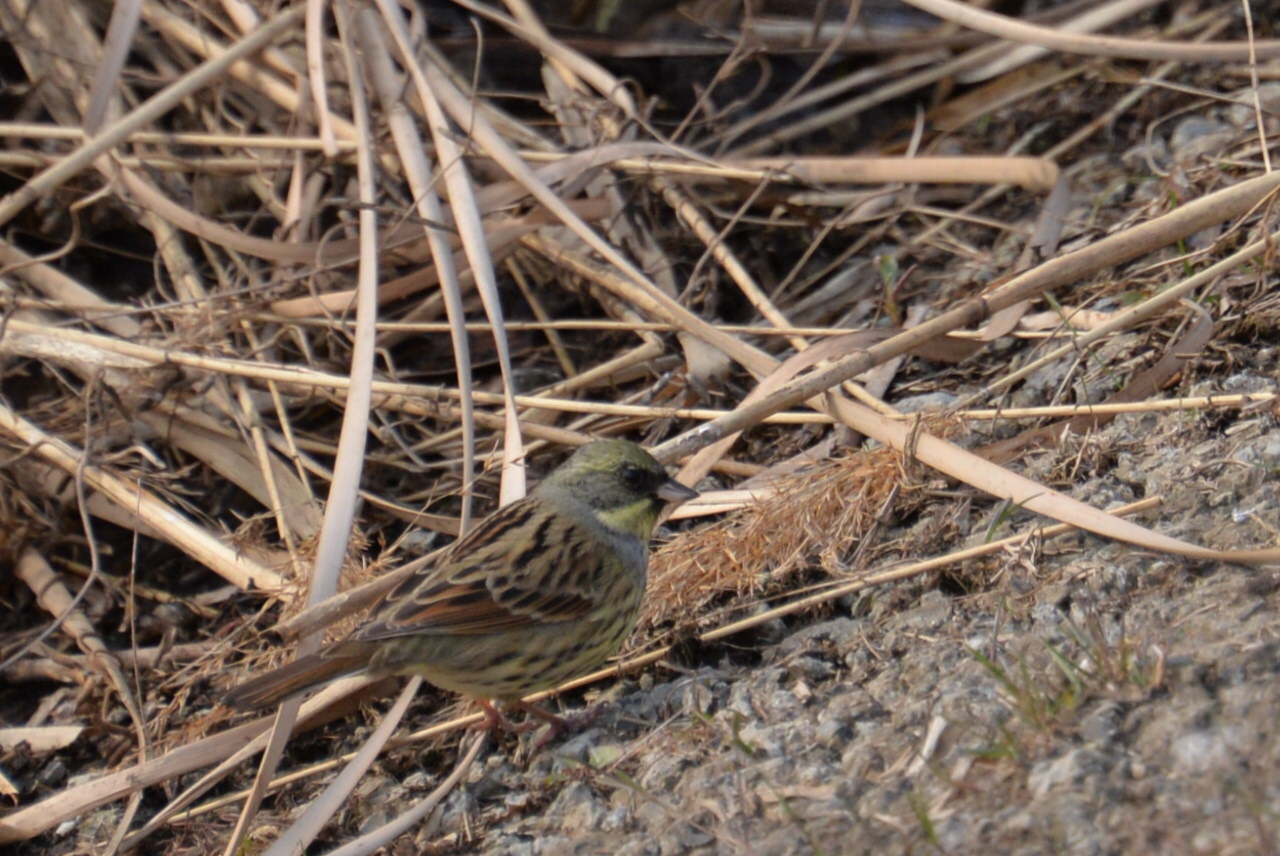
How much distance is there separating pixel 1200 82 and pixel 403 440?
3.54 m

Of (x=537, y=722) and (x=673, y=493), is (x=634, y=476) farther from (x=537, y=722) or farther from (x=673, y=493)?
(x=537, y=722)

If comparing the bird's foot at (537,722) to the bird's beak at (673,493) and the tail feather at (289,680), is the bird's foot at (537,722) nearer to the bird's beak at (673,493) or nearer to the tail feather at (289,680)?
the tail feather at (289,680)

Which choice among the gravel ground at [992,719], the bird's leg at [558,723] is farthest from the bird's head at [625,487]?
the bird's leg at [558,723]

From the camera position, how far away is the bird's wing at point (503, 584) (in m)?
3.77

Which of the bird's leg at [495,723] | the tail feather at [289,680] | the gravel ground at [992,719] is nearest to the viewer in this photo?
the gravel ground at [992,719]

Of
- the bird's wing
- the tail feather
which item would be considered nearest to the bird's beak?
the bird's wing

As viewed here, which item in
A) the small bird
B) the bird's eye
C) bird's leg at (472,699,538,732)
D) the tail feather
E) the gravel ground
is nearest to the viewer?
the gravel ground

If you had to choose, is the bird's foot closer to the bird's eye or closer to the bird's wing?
the bird's wing

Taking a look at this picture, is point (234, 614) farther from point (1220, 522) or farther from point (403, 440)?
point (1220, 522)

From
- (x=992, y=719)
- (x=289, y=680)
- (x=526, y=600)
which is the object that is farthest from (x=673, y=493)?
(x=992, y=719)

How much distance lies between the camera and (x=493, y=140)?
17.0 feet

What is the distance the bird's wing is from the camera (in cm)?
377

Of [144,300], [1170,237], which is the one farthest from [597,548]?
[144,300]

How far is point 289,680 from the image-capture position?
359 centimetres
